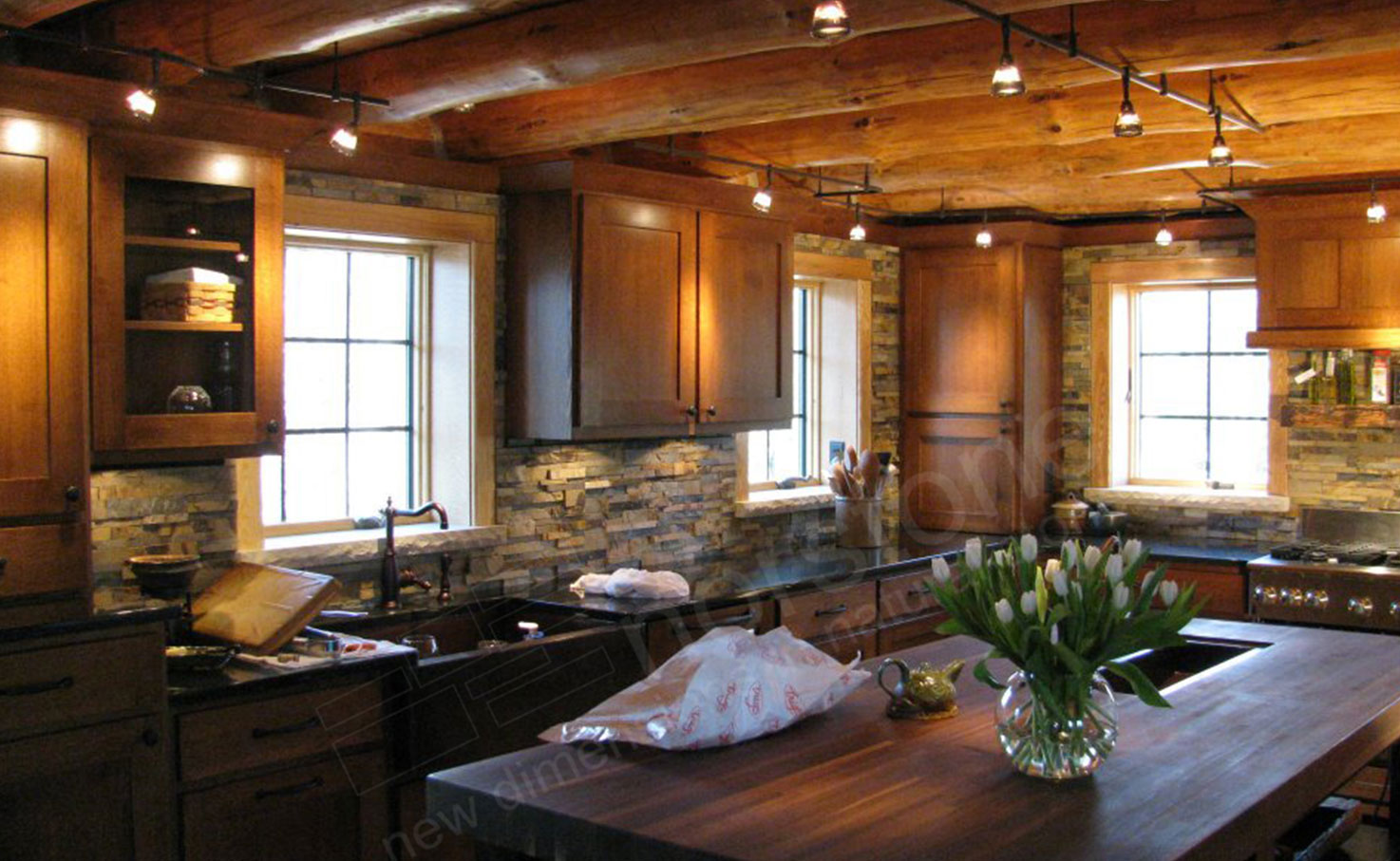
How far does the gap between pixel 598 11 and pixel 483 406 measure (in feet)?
5.33

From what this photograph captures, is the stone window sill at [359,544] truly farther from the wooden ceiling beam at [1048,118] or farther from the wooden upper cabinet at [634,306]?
the wooden ceiling beam at [1048,118]

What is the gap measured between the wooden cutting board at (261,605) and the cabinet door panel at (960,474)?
12.4 ft

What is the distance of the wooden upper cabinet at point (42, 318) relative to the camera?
11.0 feet

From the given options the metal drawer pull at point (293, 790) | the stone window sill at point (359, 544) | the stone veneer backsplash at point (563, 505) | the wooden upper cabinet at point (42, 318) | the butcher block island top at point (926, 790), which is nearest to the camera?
the butcher block island top at point (926, 790)

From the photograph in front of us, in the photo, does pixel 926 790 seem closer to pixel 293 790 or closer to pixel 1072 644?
pixel 1072 644

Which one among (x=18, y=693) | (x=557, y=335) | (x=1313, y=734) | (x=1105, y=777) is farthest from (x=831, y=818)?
(x=557, y=335)

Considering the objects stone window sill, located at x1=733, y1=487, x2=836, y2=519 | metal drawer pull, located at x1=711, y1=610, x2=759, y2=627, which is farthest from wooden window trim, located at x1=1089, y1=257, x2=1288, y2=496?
metal drawer pull, located at x1=711, y1=610, x2=759, y2=627

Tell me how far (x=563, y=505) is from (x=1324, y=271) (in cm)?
355

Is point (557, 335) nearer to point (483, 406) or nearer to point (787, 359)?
point (483, 406)

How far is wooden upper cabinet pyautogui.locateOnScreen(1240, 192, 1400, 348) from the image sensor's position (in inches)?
233

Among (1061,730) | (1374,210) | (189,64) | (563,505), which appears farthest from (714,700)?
(1374,210)

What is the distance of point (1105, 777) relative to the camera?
2.65 meters

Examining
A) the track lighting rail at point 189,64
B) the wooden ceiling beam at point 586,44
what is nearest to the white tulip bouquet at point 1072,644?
the wooden ceiling beam at point 586,44

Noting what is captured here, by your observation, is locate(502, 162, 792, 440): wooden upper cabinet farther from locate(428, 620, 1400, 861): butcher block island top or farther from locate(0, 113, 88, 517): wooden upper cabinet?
locate(428, 620, 1400, 861): butcher block island top
